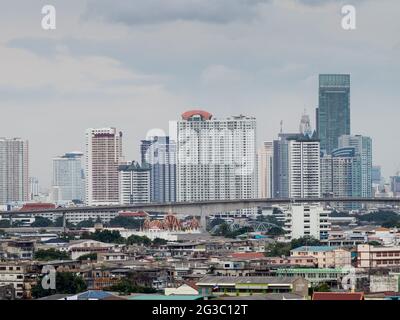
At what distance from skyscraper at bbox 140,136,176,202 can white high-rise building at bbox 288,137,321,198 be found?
1177 mm

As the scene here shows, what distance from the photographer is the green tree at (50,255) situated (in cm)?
1024

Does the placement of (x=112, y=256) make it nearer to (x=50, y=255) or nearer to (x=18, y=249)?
(x=50, y=255)

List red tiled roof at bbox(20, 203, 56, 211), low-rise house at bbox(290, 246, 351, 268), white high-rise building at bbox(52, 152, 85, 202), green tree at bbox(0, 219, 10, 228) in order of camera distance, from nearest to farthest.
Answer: white high-rise building at bbox(52, 152, 85, 202) → low-rise house at bbox(290, 246, 351, 268) → red tiled roof at bbox(20, 203, 56, 211) → green tree at bbox(0, 219, 10, 228)

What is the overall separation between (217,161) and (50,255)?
482 cm

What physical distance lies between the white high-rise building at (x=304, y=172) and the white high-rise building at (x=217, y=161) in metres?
0.70

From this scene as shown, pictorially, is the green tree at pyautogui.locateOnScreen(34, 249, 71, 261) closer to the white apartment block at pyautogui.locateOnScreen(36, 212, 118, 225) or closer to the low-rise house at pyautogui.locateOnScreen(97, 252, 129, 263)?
the low-rise house at pyautogui.locateOnScreen(97, 252, 129, 263)

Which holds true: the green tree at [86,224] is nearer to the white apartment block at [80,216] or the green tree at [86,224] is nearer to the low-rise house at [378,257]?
the white apartment block at [80,216]

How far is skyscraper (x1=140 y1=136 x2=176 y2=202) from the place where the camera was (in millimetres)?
3684

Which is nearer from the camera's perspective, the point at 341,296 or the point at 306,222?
the point at 341,296

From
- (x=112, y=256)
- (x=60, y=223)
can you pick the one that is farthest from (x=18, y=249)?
(x=60, y=223)

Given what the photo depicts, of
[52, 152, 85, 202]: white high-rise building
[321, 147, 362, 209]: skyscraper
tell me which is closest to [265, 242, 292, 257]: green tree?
[321, 147, 362, 209]: skyscraper

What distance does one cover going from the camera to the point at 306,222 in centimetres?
1352
